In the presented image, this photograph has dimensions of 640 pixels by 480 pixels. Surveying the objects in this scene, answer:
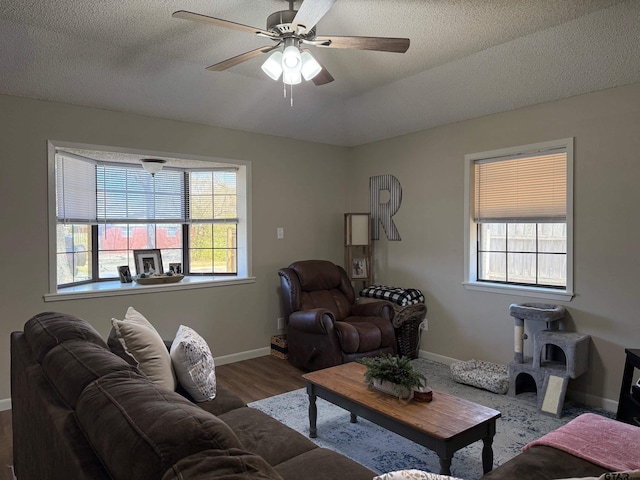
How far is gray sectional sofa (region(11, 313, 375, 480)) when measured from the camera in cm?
89

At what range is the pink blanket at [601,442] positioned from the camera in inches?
66.8

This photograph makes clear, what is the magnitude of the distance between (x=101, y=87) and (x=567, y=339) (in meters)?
4.13

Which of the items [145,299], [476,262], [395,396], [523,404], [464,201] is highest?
[464,201]

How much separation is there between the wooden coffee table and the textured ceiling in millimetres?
2323

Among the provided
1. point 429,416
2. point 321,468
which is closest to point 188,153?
point 429,416

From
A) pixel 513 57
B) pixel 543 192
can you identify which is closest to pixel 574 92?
pixel 513 57

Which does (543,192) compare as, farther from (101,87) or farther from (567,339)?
(101,87)

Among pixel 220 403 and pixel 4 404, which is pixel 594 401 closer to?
pixel 220 403

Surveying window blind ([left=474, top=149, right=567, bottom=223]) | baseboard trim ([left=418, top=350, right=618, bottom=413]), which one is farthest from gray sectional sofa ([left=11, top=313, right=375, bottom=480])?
window blind ([left=474, top=149, right=567, bottom=223])

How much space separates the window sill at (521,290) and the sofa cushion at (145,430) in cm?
334

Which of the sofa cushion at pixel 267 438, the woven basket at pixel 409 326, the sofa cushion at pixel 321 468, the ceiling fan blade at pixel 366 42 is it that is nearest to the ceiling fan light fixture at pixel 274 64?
the ceiling fan blade at pixel 366 42

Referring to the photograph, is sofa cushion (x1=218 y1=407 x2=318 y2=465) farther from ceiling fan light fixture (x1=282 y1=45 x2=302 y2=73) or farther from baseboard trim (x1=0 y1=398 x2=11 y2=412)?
baseboard trim (x1=0 y1=398 x2=11 y2=412)

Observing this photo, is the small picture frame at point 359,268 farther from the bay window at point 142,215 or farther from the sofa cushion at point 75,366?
the sofa cushion at point 75,366

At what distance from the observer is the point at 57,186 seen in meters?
3.73
